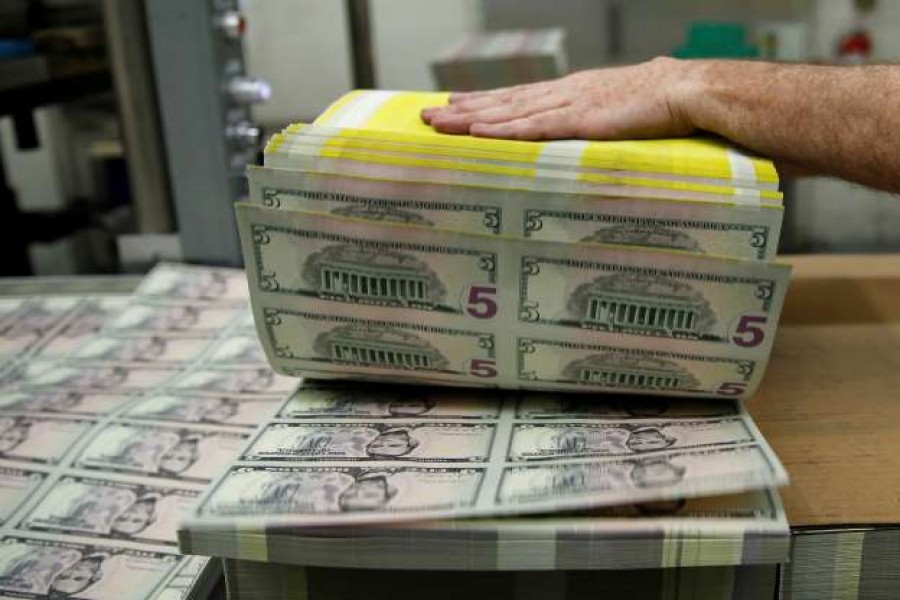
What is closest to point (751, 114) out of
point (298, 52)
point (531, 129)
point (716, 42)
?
point (531, 129)

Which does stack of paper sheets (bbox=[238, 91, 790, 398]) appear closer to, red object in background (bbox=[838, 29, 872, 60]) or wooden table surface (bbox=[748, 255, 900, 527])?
wooden table surface (bbox=[748, 255, 900, 527])

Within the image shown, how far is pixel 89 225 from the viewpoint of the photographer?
6.59 feet

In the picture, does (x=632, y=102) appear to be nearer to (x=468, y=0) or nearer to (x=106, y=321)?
(x=106, y=321)

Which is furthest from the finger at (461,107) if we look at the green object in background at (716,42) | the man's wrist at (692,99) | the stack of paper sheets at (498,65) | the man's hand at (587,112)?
the green object in background at (716,42)

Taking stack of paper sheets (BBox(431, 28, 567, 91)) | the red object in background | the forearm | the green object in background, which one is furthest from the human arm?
the red object in background

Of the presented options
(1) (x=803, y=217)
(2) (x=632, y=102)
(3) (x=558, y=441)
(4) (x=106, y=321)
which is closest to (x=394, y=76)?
(1) (x=803, y=217)

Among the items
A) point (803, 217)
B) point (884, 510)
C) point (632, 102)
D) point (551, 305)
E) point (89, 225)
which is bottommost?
point (803, 217)

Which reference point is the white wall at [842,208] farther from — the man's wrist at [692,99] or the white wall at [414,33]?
the man's wrist at [692,99]

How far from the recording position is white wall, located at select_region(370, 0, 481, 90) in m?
2.42

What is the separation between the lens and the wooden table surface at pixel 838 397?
57 cm

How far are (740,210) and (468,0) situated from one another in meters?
1.99

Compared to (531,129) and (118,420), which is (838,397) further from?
(118,420)

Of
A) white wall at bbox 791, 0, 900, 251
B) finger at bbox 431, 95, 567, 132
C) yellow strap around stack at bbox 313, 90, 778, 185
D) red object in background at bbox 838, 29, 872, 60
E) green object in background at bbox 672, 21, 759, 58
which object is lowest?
Answer: white wall at bbox 791, 0, 900, 251

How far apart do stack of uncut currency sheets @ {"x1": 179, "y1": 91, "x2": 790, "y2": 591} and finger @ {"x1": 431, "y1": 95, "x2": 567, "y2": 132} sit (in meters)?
0.05
